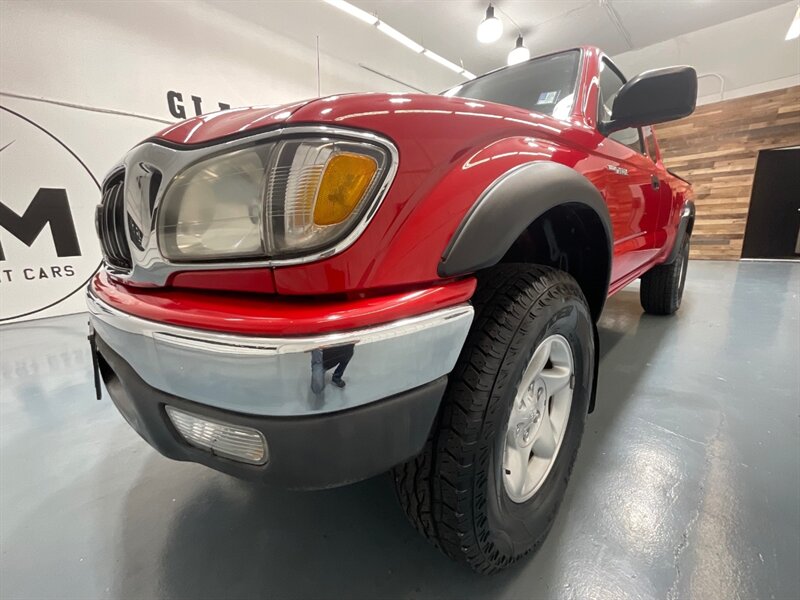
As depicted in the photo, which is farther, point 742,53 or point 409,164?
point 742,53

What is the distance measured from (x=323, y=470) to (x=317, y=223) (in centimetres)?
35

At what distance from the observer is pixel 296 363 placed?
17.6 inches

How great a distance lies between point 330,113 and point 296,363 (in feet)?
1.16

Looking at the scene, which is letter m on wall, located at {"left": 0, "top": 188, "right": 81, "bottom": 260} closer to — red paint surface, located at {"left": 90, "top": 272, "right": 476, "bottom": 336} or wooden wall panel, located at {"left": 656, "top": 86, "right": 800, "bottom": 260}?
red paint surface, located at {"left": 90, "top": 272, "right": 476, "bottom": 336}

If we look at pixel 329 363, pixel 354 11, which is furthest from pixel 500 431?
pixel 354 11

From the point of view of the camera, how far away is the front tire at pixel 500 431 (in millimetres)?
635

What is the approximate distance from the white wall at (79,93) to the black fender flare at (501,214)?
455 centimetres

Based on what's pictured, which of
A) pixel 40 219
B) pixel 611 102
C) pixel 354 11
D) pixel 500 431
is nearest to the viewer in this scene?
pixel 500 431

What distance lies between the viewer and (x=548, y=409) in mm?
951

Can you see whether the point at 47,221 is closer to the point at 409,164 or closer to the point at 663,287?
the point at 409,164

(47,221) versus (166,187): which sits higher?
(166,187)

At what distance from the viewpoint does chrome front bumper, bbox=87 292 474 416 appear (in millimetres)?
452

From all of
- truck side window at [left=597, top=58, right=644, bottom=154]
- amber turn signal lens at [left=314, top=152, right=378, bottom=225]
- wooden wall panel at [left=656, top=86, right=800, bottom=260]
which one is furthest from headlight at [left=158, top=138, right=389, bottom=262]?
wooden wall panel at [left=656, top=86, right=800, bottom=260]

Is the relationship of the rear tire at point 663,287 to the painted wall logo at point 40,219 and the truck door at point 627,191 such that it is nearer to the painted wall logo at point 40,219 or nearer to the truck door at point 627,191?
the truck door at point 627,191
